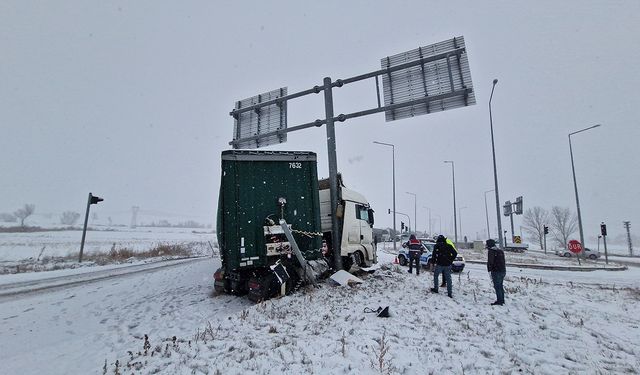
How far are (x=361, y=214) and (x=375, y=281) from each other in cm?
301

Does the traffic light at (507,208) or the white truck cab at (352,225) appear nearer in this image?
the white truck cab at (352,225)

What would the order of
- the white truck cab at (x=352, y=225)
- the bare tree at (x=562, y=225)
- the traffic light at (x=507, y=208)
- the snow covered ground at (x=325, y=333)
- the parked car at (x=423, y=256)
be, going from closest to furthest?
the snow covered ground at (x=325, y=333), the white truck cab at (x=352, y=225), the parked car at (x=423, y=256), the traffic light at (x=507, y=208), the bare tree at (x=562, y=225)

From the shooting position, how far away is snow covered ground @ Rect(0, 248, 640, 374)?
415 centimetres

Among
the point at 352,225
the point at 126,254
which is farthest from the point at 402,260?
the point at 126,254

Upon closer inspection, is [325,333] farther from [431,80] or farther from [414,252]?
[414,252]

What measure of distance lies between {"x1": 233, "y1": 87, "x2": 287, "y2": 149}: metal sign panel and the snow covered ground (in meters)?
6.28

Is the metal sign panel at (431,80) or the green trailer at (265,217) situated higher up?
the metal sign panel at (431,80)

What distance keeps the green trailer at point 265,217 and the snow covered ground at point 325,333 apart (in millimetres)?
734

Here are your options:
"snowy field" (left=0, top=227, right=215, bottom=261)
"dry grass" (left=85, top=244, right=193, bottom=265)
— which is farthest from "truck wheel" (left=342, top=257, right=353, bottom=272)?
"snowy field" (left=0, top=227, right=215, bottom=261)

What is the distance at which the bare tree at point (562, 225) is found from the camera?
62.7 meters

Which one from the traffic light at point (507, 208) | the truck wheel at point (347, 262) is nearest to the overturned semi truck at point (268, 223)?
the truck wheel at point (347, 262)

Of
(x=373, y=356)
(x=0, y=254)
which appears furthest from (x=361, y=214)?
(x=0, y=254)

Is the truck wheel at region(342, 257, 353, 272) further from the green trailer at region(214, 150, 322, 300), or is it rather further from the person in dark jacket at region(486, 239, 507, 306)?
the person in dark jacket at region(486, 239, 507, 306)

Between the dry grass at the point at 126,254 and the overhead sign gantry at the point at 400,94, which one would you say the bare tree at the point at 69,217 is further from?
the overhead sign gantry at the point at 400,94
